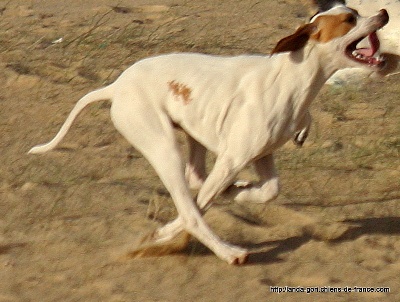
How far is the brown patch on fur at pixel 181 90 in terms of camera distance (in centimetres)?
513

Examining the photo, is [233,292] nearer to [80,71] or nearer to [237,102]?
[237,102]

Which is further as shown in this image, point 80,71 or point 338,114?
point 80,71

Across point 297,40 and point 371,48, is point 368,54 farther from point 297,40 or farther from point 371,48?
point 297,40

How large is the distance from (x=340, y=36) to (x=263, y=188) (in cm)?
86

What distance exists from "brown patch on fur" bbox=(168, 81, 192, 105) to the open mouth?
0.80 m

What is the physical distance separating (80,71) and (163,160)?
11.4 feet

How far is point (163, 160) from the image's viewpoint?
16.6 feet

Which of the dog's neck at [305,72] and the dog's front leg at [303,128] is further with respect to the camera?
the dog's front leg at [303,128]

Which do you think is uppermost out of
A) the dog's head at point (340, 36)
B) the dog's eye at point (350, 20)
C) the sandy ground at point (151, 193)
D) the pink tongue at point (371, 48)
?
the dog's eye at point (350, 20)

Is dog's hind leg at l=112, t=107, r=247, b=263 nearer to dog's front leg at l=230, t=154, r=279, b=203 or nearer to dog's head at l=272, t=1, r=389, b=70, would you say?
dog's front leg at l=230, t=154, r=279, b=203

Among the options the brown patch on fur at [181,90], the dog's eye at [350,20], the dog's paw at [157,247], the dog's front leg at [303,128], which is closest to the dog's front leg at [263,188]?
the dog's front leg at [303,128]

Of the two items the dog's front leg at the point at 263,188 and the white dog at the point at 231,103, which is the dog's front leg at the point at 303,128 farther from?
the dog's front leg at the point at 263,188

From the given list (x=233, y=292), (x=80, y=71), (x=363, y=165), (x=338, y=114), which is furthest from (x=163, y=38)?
(x=233, y=292)

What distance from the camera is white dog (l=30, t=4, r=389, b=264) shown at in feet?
16.3
